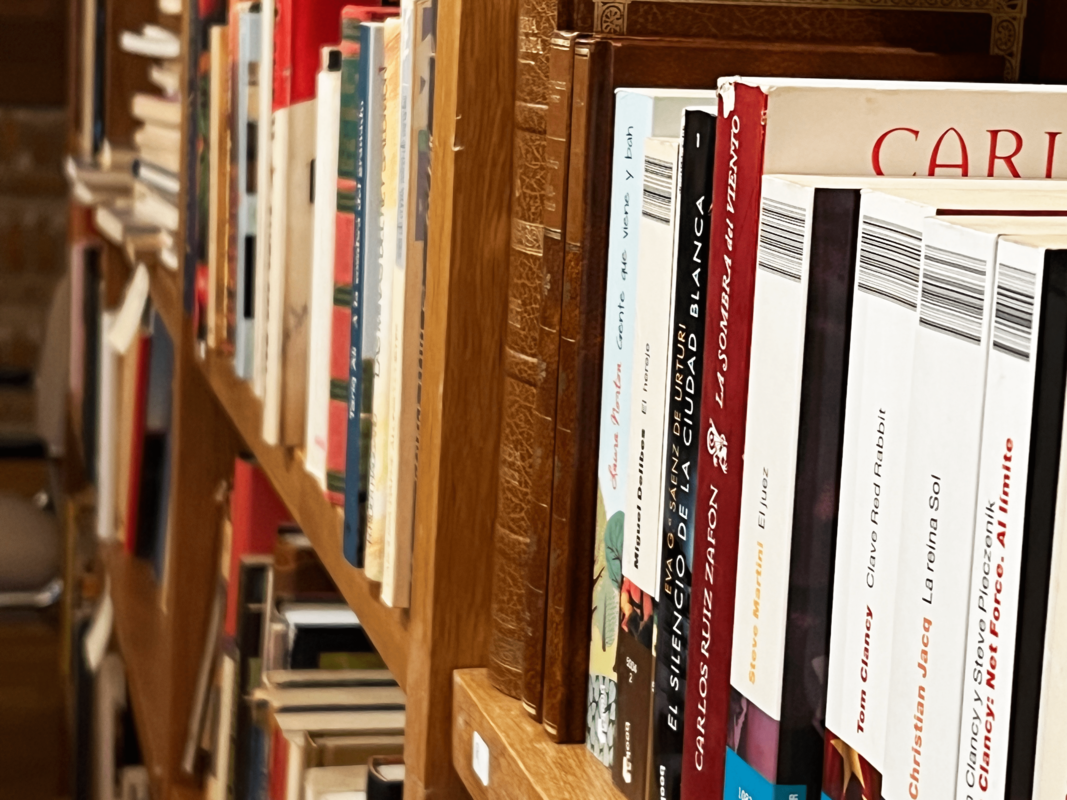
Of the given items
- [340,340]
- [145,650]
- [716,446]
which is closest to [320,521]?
[340,340]

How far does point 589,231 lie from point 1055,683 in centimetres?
27

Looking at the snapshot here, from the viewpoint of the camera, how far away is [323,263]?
31.9 inches

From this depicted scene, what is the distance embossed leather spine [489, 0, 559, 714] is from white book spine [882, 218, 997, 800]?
228mm

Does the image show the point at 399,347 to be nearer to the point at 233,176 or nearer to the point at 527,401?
the point at 527,401

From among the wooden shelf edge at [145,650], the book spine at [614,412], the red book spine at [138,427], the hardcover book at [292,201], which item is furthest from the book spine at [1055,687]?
the red book spine at [138,427]

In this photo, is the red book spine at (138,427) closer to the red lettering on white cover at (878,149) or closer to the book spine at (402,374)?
the book spine at (402,374)

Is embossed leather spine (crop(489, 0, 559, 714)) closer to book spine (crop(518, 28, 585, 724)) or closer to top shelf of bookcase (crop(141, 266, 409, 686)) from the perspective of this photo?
book spine (crop(518, 28, 585, 724))

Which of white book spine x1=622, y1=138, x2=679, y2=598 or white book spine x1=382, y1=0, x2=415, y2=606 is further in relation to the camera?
white book spine x1=382, y1=0, x2=415, y2=606

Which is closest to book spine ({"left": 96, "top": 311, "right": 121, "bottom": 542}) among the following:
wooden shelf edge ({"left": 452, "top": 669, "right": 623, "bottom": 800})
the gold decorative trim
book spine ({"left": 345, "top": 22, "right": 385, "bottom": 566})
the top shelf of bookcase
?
the top shelf of bookcase

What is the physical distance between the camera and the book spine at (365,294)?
2.31 ft

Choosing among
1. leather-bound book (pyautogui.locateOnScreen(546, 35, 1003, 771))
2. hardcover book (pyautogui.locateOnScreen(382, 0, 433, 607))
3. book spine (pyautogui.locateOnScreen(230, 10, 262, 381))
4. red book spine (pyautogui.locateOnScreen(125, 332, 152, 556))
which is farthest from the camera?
red book spine (pyautogui.locateOnScreen(125, 332, 152, 556))

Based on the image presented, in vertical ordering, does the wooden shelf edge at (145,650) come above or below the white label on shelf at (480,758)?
below

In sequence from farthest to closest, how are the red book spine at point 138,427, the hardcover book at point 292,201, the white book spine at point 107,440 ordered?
the white book spine at point 107,440 < the red book spine at point 138,427 < the hardcover book at point 292,201

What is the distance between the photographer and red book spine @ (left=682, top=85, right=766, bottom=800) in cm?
41
